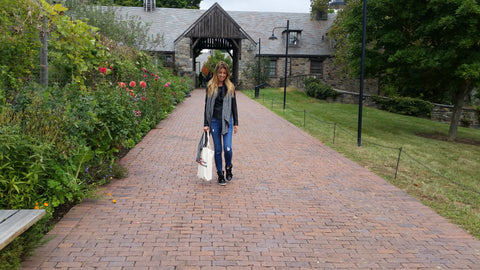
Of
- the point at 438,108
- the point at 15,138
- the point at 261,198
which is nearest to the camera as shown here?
the point at 15,138

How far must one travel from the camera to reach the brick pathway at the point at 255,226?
11.8ft

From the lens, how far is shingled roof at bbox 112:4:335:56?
34875mm

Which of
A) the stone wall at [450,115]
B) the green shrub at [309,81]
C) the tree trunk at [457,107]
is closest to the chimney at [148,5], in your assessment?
the green shrub at [309,81]

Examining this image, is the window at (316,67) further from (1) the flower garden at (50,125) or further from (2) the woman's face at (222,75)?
(2) the woman's face at (222,75)

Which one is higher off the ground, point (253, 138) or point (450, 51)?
point (450, 51)

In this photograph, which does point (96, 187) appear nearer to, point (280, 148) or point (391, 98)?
point (280, 148)

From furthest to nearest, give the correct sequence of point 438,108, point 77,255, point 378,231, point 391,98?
point 391,98 → point 438,108 → point 378,231 → point 77,255

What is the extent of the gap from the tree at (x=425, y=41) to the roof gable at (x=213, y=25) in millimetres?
17411

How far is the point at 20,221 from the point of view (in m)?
3.22

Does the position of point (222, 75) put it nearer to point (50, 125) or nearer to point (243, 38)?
point (50, 125)

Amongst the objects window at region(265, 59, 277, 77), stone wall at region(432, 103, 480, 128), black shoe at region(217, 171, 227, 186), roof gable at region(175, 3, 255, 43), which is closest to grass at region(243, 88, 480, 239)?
black shoe at region(217, 171, 227, 186)

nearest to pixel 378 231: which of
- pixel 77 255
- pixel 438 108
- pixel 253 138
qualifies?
pixel 77 255

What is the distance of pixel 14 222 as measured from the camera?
10.5ft

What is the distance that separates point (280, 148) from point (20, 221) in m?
6.47
